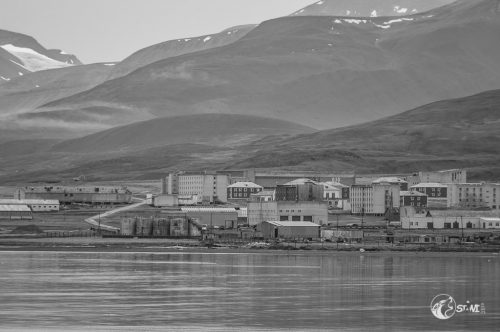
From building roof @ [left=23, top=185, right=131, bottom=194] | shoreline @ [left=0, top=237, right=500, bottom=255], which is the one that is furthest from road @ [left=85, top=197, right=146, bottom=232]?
shoreline @ [left=0, top=237, right=500, bottom=255]

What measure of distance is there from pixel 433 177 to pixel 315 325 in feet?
432

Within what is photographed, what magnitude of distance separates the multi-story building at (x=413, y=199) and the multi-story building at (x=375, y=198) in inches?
211

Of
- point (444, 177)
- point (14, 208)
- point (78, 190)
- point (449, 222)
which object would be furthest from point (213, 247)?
point (444, 177)

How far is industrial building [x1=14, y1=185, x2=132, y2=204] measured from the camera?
16750 centimetres

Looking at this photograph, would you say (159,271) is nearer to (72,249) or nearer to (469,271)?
(469,271)

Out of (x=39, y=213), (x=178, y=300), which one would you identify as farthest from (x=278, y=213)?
(x=178, y=300)

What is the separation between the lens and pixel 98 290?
70.6 meters

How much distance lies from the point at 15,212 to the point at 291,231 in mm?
35394

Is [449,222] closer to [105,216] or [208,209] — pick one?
[208,209]

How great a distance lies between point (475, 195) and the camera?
164375 millimetres

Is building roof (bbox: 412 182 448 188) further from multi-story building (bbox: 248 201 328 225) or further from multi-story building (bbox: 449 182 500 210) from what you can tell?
multi-story building (bbox: 248 201 328 225)

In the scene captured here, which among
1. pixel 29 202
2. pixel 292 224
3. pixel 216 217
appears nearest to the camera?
pixel 292 224

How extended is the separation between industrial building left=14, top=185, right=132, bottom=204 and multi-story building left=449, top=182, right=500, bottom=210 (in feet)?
125

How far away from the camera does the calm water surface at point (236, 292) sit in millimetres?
58500
